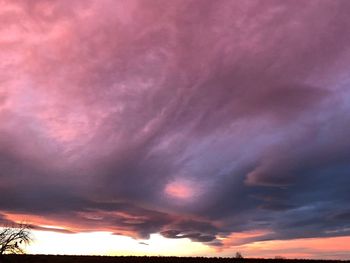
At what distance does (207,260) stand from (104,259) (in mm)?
19707

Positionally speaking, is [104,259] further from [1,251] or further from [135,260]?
[1,251]

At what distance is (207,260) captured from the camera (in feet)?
274

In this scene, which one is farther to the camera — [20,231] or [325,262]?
[325,262]

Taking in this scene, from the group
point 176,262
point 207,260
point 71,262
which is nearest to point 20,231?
point 71,262

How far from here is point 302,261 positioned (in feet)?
262

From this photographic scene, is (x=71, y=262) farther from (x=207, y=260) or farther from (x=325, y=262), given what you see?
(x=325, y=262)

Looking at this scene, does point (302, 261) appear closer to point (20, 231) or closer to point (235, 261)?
point (235, 261)

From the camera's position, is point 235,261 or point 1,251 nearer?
point 1,251

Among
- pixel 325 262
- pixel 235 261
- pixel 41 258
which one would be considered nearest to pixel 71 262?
pixel 41 258

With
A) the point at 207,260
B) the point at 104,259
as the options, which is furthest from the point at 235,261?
the point at 104,259

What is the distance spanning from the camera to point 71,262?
7956 centimetres

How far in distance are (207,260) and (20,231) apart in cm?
4223

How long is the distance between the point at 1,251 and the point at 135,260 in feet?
A: 117

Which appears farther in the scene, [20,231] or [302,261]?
[302,261]
